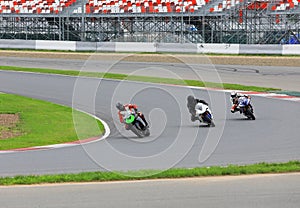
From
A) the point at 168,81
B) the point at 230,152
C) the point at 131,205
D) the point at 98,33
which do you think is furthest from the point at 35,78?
the point at 131,205

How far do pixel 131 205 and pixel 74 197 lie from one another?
2.77ft

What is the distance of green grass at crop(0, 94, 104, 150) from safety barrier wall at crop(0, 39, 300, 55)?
647 inches

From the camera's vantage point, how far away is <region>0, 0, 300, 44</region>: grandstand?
41.3 m

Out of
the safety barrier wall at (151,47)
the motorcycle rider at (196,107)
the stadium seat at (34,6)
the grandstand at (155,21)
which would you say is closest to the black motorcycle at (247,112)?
the motorcycle rider at (196,107)

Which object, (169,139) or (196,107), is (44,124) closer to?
(196,107)

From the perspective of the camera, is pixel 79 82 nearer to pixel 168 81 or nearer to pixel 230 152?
pixel 168 81

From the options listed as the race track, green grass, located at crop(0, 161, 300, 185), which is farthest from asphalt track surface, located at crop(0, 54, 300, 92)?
green grass, located at crop(0, 161, 300, 185)

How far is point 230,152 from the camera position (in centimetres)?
1449

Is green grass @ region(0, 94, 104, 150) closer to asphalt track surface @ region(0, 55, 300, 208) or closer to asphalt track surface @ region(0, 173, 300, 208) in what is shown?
asphalt track surface @ region(0, 55, 300, 208)

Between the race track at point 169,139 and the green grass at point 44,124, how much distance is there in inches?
23.4

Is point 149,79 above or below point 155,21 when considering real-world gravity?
below

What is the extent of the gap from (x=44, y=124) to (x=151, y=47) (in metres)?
23.4

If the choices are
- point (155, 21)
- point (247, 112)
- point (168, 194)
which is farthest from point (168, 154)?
point (155, 21)

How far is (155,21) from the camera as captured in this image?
46719 millimetres
